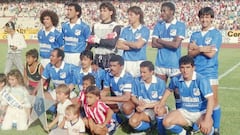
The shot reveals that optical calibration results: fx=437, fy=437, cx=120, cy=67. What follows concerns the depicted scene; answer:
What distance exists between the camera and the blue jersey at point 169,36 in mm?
7418

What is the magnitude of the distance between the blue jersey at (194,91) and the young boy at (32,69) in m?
2.98

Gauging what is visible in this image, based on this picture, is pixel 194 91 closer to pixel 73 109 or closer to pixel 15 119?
pixel 73 109

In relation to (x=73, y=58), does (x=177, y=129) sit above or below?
below

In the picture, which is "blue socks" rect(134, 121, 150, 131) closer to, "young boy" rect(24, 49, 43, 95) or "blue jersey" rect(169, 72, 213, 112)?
"blue jersey" rect(169, 72, 213, 112)

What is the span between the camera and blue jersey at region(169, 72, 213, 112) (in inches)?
232

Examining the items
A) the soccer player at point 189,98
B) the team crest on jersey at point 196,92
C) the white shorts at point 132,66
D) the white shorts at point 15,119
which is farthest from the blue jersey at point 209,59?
the white shorts at point 15,119

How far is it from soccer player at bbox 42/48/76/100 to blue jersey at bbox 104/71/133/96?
701 mm

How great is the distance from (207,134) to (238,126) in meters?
1.56

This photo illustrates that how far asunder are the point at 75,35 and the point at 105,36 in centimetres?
93

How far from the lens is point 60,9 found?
41.7 metres

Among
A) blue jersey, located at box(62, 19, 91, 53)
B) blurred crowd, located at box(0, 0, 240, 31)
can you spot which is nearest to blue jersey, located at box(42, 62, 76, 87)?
blue jersey, located at box(62, 19, 91, 53)

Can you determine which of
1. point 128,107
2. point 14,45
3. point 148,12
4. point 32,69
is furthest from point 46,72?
point 148,12

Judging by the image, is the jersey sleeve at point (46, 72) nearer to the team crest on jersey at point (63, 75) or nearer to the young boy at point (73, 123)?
the team crest on jersey at point (63, 75)

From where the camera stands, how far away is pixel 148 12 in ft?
129
